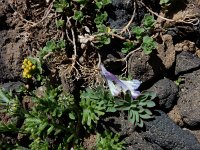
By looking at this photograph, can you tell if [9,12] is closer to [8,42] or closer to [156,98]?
[8,42]

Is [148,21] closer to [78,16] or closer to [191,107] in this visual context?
[78,16]

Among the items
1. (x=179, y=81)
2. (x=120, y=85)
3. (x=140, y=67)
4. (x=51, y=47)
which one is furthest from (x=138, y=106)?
(x=51, y=47)

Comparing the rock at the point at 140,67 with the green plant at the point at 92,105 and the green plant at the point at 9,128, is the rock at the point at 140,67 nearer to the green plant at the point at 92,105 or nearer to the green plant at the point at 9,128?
the green plant at the point at 92,105

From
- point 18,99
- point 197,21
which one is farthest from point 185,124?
point 18,99

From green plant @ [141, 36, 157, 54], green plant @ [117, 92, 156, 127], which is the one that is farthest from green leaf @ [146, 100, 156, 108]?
green plant @ [141, 36, 157, 54]

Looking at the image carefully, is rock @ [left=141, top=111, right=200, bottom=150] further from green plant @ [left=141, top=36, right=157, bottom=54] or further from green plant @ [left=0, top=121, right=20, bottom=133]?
Answer: green plant @ [left=0, top=121, right=20, bottom=133]
